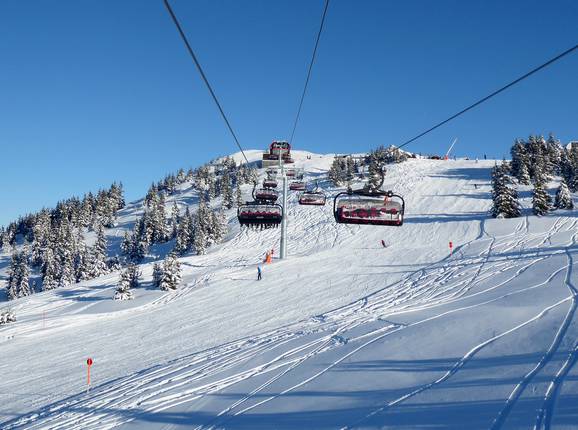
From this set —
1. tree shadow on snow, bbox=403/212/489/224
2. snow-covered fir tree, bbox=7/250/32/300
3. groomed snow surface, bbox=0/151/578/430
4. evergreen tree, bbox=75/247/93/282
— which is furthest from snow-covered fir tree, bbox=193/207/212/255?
tree shadow on snow, bbox=403/212/489/224

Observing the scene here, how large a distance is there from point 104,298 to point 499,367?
26990 millimetres

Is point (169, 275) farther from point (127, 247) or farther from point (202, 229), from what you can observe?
point (127, 247)

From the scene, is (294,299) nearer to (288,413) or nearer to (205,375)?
(205,375)

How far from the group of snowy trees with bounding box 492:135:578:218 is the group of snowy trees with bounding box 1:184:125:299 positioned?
179 ft

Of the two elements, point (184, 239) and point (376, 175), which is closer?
point (184, 239)

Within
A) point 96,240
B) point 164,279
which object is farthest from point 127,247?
point 164,279

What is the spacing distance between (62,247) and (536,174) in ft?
233

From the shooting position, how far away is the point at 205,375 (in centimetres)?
933

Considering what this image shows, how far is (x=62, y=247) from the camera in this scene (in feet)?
206

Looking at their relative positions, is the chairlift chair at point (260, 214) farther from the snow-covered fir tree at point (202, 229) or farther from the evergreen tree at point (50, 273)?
the evergreen tree at point (50, 273)

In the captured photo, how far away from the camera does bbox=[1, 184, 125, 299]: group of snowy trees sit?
189ft

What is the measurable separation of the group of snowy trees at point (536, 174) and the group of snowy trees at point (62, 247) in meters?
54.7

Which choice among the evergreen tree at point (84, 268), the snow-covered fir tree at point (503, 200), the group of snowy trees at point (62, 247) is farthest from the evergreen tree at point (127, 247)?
the snow-covered fir tree at point (503, 200)

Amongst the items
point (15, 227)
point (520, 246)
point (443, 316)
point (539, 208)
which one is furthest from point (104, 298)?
point (15, 227)
